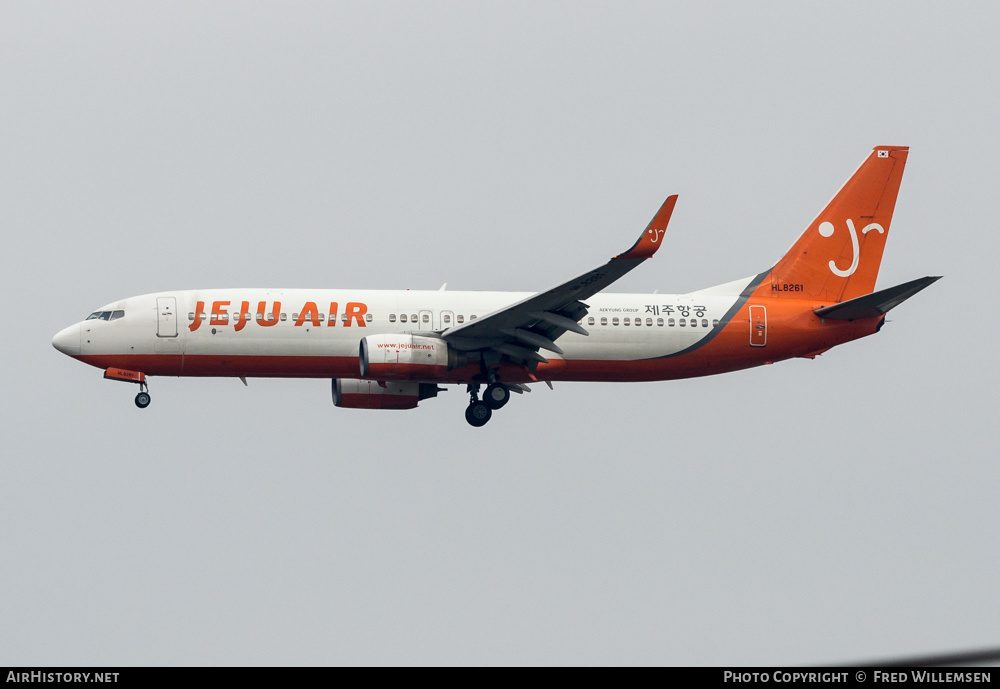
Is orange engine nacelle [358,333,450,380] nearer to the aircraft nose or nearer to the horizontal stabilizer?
the aircraft nose

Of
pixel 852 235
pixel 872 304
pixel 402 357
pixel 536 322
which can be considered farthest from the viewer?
pixel 852 235

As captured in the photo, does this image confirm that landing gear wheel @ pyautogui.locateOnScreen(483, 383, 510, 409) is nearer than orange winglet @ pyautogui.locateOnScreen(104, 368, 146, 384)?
No

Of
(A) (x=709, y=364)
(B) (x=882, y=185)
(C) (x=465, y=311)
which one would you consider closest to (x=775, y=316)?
(A) (x=709, y=364)

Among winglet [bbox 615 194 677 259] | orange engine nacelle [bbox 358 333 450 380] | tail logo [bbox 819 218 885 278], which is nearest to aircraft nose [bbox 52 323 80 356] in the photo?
orange engine nacelle [bbox 358 333 450 380]

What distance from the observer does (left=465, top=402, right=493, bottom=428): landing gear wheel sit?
41.3 m

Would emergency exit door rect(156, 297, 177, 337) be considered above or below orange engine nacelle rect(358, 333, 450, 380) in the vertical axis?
above

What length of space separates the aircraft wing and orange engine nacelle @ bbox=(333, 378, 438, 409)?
4500 mm

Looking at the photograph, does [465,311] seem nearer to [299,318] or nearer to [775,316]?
[299,318]

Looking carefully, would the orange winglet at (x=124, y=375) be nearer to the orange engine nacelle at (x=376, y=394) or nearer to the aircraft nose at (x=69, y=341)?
the aircraft nose at (x=69, y=341)

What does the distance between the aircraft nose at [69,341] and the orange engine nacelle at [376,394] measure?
8.76 meters

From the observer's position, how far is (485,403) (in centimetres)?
4144

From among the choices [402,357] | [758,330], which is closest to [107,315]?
[402,357]

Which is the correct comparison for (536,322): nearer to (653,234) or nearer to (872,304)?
(653,234)

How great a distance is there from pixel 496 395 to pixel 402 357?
4171 millimetres
